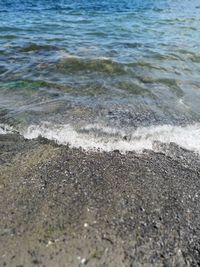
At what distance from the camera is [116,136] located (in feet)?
23.2

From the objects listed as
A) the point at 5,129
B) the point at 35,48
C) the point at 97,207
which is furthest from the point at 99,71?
the point at 97,207

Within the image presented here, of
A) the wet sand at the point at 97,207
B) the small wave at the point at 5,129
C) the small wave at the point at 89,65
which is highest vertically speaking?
the wet sand at the point at 97,207

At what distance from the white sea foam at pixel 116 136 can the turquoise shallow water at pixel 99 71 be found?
0.82ft

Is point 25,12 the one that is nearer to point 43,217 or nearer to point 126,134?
point 126,134

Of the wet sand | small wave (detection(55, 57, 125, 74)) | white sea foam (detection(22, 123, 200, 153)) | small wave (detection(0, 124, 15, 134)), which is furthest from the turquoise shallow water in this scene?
the wet sand

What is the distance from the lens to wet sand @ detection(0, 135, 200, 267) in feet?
13.9

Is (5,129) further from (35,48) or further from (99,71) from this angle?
(35,48)

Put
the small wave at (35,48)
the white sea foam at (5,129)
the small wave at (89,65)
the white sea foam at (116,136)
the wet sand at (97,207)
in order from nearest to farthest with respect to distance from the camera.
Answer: the wet sand at (97,207) < the white sea foam at (116,136) < the white sea foam at (5,129) < the small wave at (89,65) < the small wave at (35,48)

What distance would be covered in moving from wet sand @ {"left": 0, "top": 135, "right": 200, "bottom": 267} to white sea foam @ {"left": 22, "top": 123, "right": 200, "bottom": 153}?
289mm

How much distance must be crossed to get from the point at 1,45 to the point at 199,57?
691 centimetres

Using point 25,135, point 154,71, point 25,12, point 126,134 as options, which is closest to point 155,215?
point 126,134

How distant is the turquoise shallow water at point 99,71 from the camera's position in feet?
26.3

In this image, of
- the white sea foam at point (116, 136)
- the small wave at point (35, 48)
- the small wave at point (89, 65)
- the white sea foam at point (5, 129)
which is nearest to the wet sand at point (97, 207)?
the white sea foam at point (116, 136)

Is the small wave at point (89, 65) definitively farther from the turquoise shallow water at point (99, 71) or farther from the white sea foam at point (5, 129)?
the white sea foam at point (5, 129)
